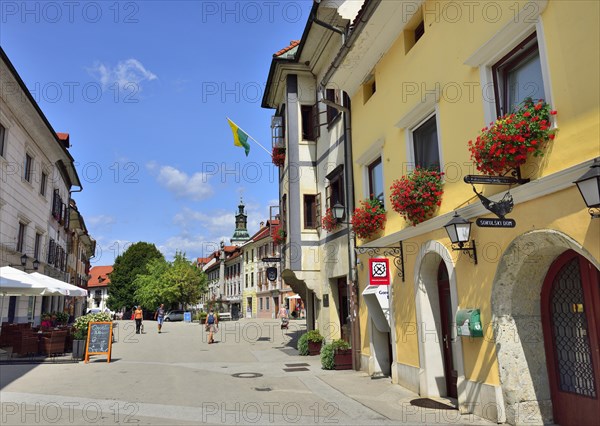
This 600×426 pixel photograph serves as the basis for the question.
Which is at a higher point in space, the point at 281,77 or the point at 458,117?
the point at 281,77

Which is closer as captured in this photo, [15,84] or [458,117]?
[458,117]

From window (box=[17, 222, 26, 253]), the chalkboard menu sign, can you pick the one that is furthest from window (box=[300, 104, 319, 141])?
window (box=[17, 222, 26, 253])

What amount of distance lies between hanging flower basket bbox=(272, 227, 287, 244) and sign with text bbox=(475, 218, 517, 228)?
11.8 m

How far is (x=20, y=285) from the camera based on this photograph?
13125mm

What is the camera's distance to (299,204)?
1678cm

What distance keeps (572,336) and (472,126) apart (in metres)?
3.56

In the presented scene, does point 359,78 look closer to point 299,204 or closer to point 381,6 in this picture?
point 381,6

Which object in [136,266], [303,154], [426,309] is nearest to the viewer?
[426,309]

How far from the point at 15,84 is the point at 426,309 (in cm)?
1525

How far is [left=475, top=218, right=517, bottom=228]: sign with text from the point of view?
6.55 m

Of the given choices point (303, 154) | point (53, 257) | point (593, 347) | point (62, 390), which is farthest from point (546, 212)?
point (53, 257)

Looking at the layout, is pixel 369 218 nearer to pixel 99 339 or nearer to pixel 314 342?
pixel 314 342

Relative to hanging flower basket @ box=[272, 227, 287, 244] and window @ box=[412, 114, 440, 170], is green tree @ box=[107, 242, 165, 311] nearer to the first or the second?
hanging flower basket @ box=[272, 227, 287, 244]

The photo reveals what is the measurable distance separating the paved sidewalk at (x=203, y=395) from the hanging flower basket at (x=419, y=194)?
3.60m
